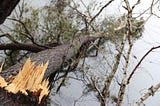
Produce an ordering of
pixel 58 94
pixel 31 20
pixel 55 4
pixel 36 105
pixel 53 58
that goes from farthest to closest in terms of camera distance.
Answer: pixel 58 94 → pixel 55 4 → pixel 31 20 → pixel 53 58 → pixel 36 105

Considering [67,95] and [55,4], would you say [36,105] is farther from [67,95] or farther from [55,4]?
[67,95]

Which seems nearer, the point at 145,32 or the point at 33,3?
the point at 33,3

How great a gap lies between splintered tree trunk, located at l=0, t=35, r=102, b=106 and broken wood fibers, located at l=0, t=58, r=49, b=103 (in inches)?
1.5

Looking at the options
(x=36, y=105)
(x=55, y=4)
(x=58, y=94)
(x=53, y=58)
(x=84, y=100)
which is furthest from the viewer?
(x=84, y=100)

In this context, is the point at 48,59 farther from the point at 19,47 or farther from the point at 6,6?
the point at 6,6

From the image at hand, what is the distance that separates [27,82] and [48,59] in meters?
0.56

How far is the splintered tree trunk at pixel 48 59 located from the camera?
1.61 metres

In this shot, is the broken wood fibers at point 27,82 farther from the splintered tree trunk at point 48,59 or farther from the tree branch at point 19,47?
the tree branch at point 19,47

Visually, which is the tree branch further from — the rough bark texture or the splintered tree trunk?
the rough bark texture

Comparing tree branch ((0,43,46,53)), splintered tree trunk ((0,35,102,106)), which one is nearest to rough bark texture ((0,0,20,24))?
splintered tree trunk ((0,35,102,106))

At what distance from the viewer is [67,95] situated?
4.30 metres

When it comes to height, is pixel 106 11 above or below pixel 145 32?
above

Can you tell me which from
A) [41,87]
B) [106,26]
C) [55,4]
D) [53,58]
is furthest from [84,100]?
[41,87]

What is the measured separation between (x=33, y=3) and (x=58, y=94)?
4.06ft
